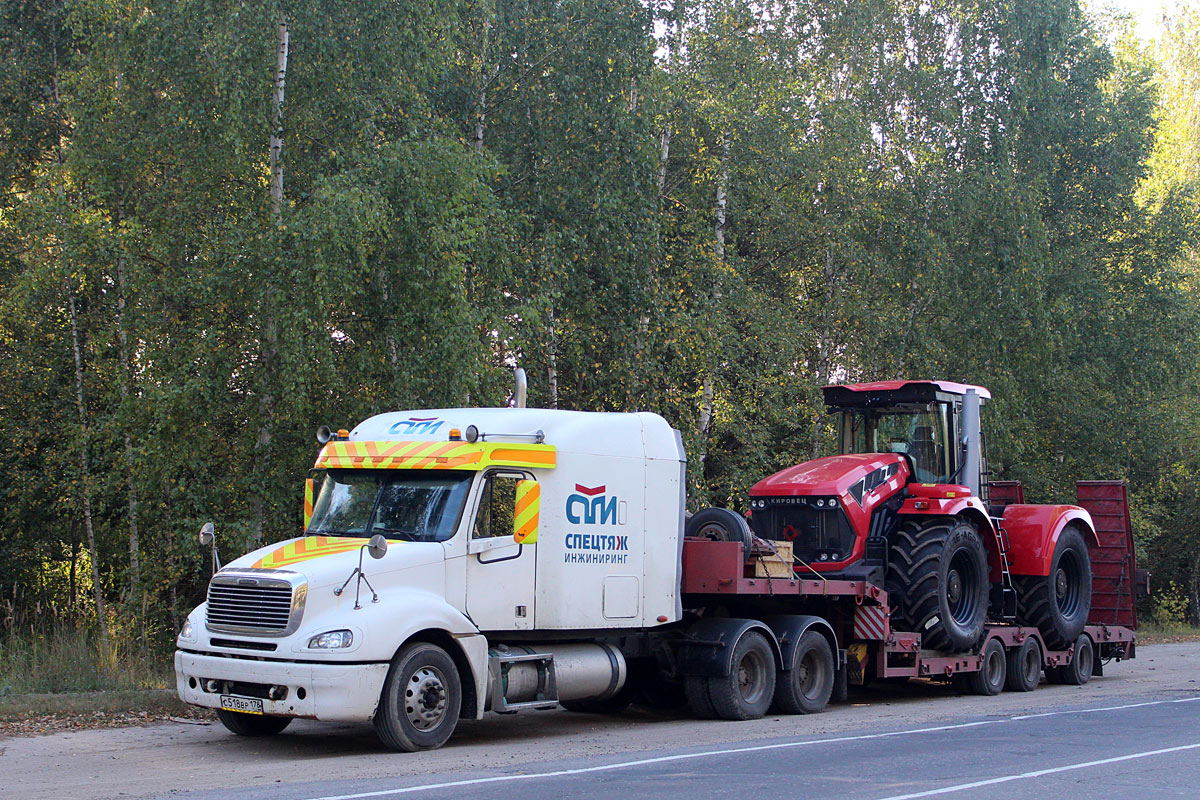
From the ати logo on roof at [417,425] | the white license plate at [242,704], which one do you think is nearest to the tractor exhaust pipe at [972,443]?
the ати logo on roof at [417,425]

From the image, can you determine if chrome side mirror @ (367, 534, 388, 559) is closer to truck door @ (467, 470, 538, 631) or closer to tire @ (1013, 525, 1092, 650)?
truck door @ (467, 470, 538, 631)

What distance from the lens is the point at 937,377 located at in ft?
93.4

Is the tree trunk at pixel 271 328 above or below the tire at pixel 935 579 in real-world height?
above

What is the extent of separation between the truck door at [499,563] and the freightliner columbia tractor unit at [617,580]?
0.9 inches

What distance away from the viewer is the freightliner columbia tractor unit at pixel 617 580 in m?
10.5

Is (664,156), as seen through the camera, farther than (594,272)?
Yes

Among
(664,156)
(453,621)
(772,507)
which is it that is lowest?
(453,621)

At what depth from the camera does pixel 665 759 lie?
1012 centimetres

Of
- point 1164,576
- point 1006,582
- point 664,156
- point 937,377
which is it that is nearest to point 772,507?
point 1006,582

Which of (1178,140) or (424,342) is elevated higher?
(1178,140)

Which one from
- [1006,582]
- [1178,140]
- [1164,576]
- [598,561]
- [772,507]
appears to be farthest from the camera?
[1178,140]

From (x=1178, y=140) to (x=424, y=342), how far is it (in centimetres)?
3842

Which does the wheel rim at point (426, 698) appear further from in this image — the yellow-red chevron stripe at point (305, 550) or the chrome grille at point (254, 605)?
the yellow-red chevron stripe at point (305, 550)

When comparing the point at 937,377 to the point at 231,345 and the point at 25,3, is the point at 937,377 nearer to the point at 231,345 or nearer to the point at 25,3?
the point at 231,345
